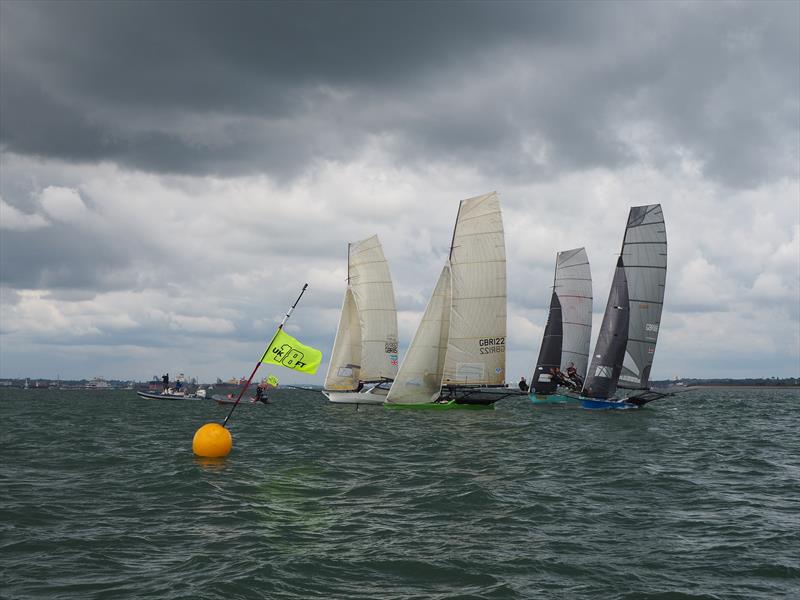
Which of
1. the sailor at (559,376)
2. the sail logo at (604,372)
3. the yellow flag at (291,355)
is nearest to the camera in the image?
the yellow flag at (291,355)

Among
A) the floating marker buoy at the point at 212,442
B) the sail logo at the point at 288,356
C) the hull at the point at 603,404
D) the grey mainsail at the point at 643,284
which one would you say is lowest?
the floating marker buoy at the point at 212,442

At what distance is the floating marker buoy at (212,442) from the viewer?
2303 centimetres

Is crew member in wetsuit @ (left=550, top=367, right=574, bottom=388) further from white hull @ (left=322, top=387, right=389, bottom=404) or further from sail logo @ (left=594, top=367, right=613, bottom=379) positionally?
white hull @ (left=322, top=387, right=389, bottom=404)

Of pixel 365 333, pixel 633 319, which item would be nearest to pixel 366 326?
pixel 365 333

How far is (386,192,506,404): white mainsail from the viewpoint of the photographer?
154 feet

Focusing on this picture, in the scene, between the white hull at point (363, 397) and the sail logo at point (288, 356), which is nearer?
the sail logo at point (288, 356)

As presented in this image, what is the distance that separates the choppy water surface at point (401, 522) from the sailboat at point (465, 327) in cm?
2074

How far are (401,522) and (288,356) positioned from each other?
10.0m

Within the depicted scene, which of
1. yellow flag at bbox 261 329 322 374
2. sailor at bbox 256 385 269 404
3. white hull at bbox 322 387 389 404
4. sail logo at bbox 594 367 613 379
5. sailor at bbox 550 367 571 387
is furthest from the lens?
sailor at bbox 256 385 269 404

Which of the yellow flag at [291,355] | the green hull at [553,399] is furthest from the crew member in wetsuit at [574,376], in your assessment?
the yellow flag at [291,355]

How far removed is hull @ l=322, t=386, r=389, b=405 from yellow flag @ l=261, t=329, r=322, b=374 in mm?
37875

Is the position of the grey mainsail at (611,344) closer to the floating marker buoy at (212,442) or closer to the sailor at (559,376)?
the sailor at (559,376)

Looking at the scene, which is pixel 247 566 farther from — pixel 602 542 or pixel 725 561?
pixel 725 561

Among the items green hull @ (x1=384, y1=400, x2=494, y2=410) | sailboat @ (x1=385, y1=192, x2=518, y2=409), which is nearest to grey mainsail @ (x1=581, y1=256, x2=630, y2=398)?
sailboat @ (x1=385, y1=192, x2=518, y2=409)
